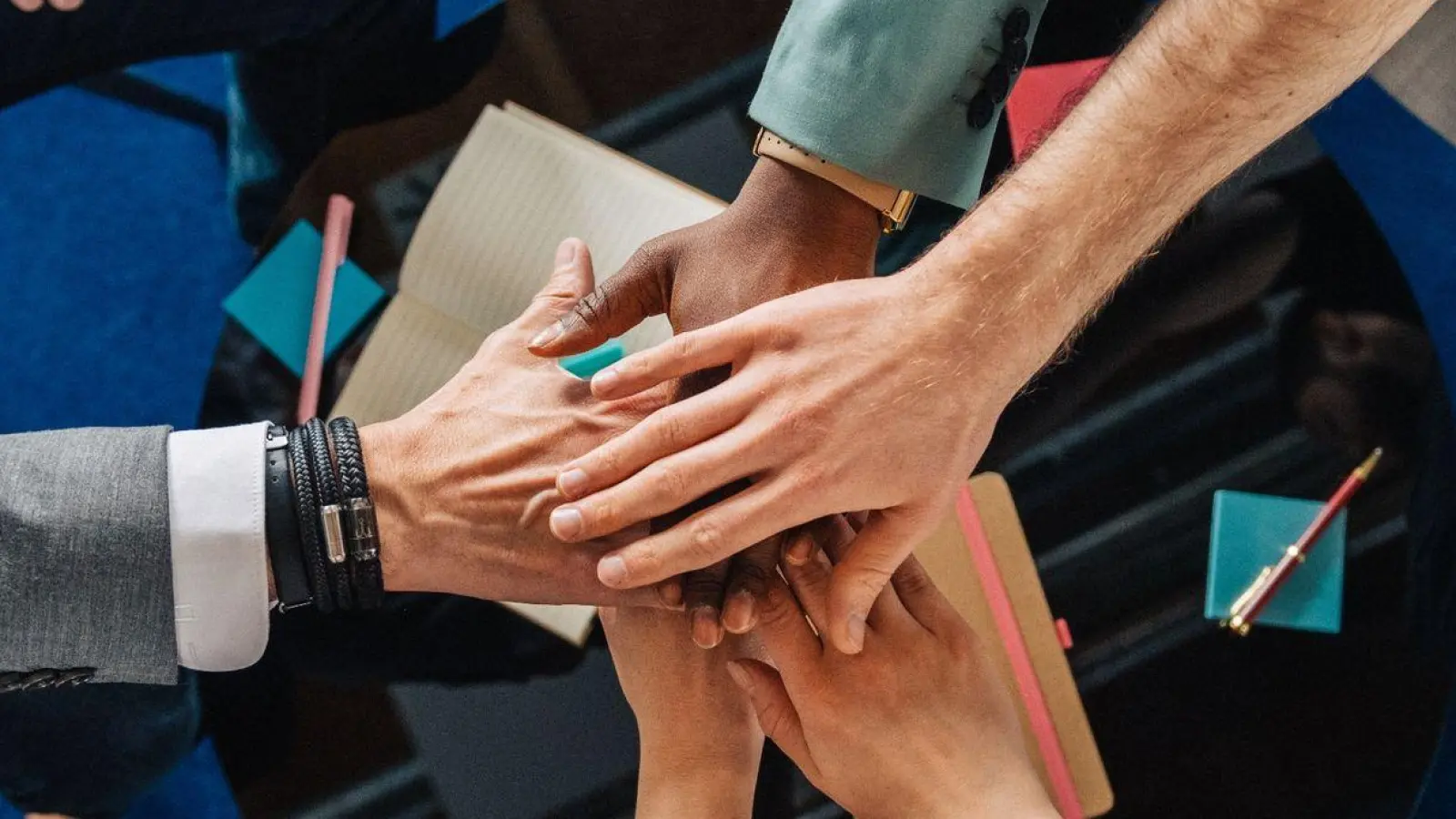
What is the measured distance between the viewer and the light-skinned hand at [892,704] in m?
1.15

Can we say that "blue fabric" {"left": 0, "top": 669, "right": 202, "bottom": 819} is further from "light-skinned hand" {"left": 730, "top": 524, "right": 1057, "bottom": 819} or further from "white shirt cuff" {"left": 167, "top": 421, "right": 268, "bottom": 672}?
"light-skinned hand" {"left": 730, "top": 524, "right": 1057, "bottom": 819}

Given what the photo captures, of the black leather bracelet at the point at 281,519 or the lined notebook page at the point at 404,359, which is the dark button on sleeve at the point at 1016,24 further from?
the black leather bracelet at the point at 281,519

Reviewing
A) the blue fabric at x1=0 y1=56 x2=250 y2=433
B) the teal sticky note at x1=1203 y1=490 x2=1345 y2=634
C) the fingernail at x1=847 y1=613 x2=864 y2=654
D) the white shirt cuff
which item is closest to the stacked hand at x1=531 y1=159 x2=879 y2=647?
the fingernail at x1=847 y1=613 x2=864 y2=654

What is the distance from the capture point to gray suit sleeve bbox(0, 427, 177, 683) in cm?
104

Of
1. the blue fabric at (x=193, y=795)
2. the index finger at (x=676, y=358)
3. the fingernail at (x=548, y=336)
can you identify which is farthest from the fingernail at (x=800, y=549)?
the blue fabric at (x=193, y=795)

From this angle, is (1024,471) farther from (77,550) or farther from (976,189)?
(77,550)

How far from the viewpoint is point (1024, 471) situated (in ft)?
4.09

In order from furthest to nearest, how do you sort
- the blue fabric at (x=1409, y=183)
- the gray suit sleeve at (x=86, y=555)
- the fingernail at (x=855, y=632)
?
1. the blue fabric at (x=1409, y=183)
2. the fingernail at (x=855, y=632)
3. the gray suit sleeve at (x=86, y=555)

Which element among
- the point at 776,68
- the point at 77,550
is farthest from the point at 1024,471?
the point at 77,550

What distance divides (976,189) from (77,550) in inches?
39.3

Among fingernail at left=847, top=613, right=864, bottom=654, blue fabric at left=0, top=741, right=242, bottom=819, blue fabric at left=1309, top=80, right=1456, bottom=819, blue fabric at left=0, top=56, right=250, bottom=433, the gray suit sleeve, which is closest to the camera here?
the gray suit sleeve

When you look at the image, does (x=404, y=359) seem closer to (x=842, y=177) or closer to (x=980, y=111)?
(x=842, y=177)

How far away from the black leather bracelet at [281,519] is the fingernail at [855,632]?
55 centimetres

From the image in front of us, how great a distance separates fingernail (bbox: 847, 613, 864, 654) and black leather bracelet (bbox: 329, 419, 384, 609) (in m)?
0.48
